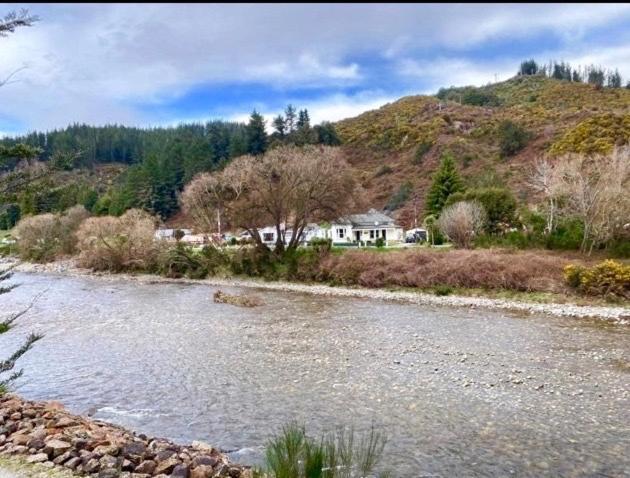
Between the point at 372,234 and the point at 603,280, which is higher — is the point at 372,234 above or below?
above

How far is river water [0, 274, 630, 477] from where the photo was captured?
8547 mm

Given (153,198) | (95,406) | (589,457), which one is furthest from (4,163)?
(153,198)

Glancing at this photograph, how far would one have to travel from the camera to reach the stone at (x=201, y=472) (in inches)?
244

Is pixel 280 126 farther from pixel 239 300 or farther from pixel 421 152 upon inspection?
pixel 239 300

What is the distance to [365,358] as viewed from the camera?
47.6ft

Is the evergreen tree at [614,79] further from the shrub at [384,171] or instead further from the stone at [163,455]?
the stone at [163,455]

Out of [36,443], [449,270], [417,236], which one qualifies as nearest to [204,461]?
[36,443]

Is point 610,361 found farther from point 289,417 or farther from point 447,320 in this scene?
point 289,417

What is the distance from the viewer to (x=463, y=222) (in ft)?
119

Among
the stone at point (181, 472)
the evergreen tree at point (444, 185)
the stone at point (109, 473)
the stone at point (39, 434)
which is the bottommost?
the stone at point (181, 472)

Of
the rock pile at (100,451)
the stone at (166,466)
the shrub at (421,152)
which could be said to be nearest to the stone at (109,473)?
the rock pile at (100,451)

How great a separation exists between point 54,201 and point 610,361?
44.6 feet

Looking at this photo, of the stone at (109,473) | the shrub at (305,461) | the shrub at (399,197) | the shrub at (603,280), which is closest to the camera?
the shrub at (305,461)

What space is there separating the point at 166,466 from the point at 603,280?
22.4 m
